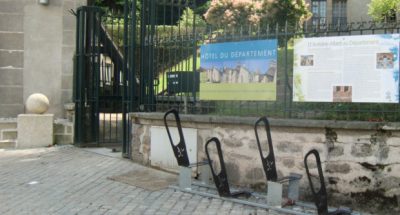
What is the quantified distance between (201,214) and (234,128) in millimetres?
1656

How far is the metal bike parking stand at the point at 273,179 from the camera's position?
6.03 m

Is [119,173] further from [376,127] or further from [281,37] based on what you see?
[376,127]

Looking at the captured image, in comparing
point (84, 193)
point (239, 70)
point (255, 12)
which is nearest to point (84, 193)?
point (84, 193)

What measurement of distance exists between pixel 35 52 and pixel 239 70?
6.13 meters

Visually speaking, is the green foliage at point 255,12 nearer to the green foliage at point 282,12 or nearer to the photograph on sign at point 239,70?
the green foliage at point 282,12

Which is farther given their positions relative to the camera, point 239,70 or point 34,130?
point 34,130

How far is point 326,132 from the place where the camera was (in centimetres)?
634

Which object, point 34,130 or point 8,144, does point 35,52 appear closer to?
point 34,130

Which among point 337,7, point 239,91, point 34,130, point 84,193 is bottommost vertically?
point 84,193

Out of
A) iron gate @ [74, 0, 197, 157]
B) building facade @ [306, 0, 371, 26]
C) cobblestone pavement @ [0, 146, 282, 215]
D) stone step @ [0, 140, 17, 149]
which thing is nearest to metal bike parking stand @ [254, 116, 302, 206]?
cobblestone pavement @ [0, 146, 282, 215]

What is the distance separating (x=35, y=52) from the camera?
11.7 meters

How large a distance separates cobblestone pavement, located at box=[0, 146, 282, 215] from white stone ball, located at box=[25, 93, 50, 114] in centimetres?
164

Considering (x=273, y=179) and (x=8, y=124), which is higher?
(x=8, y=124)

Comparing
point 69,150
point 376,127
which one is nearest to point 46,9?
point 69,150
